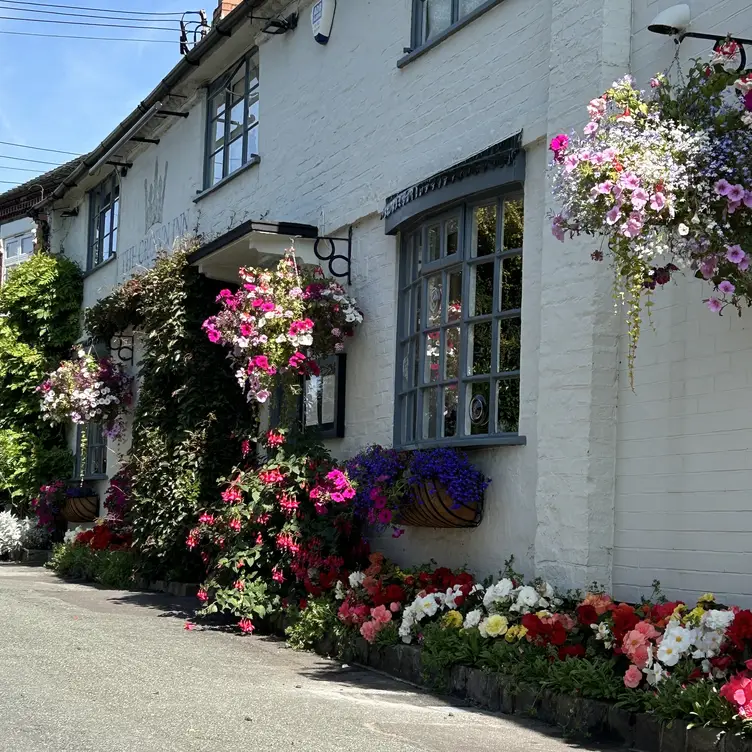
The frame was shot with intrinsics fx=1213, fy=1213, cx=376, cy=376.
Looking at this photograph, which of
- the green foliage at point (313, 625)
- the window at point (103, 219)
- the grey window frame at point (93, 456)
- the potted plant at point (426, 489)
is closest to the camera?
the potted plant at point (426, 489)

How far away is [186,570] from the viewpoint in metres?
12.7

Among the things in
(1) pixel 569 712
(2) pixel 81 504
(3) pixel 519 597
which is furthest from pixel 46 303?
(1) pixel 569 712

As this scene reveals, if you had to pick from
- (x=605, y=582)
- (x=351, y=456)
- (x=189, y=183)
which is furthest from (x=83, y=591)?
(x=605, y=582)

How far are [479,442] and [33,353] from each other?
13.3 m

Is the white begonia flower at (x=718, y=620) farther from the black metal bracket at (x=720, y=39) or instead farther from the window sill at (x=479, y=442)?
the black metal bracket at (x=720, y=39)

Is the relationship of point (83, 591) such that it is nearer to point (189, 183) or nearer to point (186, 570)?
point (186, 570)

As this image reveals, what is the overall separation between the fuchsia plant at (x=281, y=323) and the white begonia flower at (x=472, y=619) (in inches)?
129

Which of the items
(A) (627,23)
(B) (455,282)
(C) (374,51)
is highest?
(C) (374,51)

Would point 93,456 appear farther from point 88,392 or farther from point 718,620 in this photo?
point 718,620

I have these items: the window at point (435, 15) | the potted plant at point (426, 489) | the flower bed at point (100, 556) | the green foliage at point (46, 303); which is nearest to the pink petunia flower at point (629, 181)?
the potted plant at point (426, 489)

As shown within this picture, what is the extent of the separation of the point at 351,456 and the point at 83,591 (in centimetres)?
433

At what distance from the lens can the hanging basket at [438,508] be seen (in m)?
8.31

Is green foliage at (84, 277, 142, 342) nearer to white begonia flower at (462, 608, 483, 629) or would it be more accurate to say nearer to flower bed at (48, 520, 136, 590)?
flower bed at (48, 520, 136, 590)

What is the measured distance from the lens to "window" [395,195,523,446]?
8.45 m
